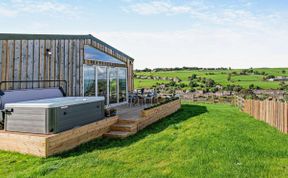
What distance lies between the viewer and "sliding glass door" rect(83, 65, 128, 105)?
34.8 feet

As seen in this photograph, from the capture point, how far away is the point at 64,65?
9.52 meters

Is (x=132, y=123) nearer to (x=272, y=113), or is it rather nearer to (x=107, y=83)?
(x=107, y=83)

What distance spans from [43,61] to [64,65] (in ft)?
3.14

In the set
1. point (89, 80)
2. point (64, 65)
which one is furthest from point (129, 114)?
point (64, 65)

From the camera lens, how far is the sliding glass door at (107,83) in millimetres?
10594

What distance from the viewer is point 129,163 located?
199 inches

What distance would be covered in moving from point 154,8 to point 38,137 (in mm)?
9761

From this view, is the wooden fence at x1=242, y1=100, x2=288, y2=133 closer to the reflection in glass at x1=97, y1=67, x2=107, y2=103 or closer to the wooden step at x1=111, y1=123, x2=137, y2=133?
the wooden step at x1=111, y1=123, x2=137, y2=133

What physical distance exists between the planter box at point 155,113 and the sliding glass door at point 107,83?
266cm

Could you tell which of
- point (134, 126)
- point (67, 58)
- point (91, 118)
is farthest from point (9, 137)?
point (67, 58)

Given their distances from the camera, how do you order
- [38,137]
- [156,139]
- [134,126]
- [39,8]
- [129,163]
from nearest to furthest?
[129,163], [38,137], [156,139], [134,126], [39,8]

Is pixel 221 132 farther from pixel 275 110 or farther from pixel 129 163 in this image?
pixel 129 163

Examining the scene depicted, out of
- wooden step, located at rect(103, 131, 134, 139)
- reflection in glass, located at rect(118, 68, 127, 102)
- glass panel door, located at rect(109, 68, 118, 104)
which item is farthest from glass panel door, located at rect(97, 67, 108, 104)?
wooden step, located at rect(103, 131, 134, 139)

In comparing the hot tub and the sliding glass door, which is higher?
the sliding glass door
